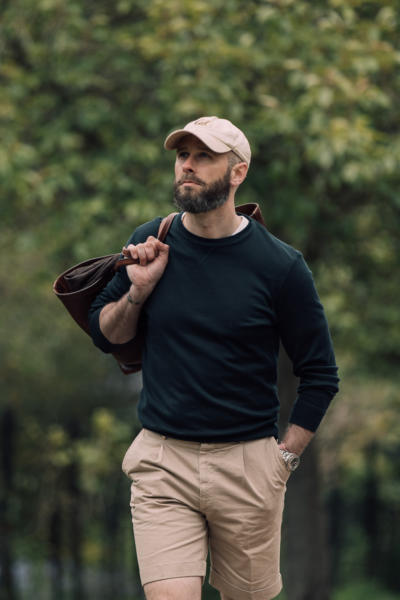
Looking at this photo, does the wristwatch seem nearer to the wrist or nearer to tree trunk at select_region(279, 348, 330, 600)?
the wrist

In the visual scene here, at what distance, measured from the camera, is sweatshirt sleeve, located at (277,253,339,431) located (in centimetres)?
341

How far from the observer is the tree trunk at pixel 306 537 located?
31.1 feet

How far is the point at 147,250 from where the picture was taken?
3.31 metres

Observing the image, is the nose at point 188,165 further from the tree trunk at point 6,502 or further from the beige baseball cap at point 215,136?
the tree trunk at point 6,502

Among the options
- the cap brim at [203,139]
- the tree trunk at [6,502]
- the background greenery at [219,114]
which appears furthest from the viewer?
the tree trunk at [6,502]

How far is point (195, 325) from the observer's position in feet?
10.9

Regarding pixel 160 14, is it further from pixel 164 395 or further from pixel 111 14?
pixel 164 395

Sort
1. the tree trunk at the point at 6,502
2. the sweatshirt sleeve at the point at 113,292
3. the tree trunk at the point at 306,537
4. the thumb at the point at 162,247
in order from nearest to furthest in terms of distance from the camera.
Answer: the thumb at the point at 162,247, the sweatshirt sleeve at the point at 113,292, the tree trunk at the point at 306,537, the tree trunk at the point at 6,502

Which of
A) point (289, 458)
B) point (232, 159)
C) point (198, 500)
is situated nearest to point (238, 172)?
point (232, 159)

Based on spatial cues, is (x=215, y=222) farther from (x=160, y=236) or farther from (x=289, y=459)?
(x=289, y=459)

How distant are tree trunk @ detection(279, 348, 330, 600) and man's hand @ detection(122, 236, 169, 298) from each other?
6349 millimetres

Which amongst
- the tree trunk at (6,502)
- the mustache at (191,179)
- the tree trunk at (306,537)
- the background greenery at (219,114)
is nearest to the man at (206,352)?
the mustache at (191,179)

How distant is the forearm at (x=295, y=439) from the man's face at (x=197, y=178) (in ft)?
3.06

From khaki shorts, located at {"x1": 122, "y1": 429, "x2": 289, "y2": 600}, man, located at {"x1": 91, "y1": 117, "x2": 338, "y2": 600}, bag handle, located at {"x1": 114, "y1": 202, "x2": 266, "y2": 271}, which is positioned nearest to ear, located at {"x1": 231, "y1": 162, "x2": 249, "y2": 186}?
man, located at {"x1": 91, "y1": 117, "x2": 338, "y2": 600}
